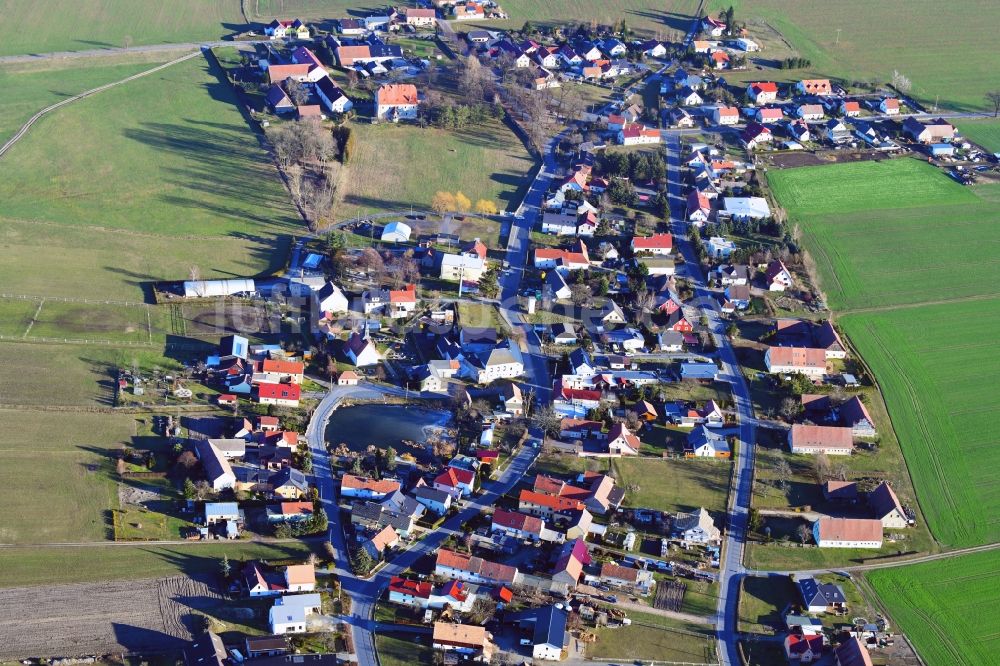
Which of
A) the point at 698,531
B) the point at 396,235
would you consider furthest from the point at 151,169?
the point at 698,531

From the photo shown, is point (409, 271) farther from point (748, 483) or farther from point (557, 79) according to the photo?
point (557, 79)

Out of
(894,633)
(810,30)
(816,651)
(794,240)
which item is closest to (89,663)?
(816,651)


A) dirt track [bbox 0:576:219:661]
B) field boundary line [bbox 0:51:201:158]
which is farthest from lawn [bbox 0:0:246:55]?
dirt track [bbox 0:576:219:661]

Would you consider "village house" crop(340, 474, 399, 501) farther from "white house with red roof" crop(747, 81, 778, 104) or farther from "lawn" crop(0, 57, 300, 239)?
"white house with red roof" crop(747, 81, 778, 104)

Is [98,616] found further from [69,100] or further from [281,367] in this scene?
[69,100]

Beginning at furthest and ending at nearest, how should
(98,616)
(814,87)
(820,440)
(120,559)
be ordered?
(814,87) < (820,440) < (120,559) < (98,616)

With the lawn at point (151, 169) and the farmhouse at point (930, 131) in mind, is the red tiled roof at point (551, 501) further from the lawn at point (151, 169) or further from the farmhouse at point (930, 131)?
the farmhouse at point (930, 131)
